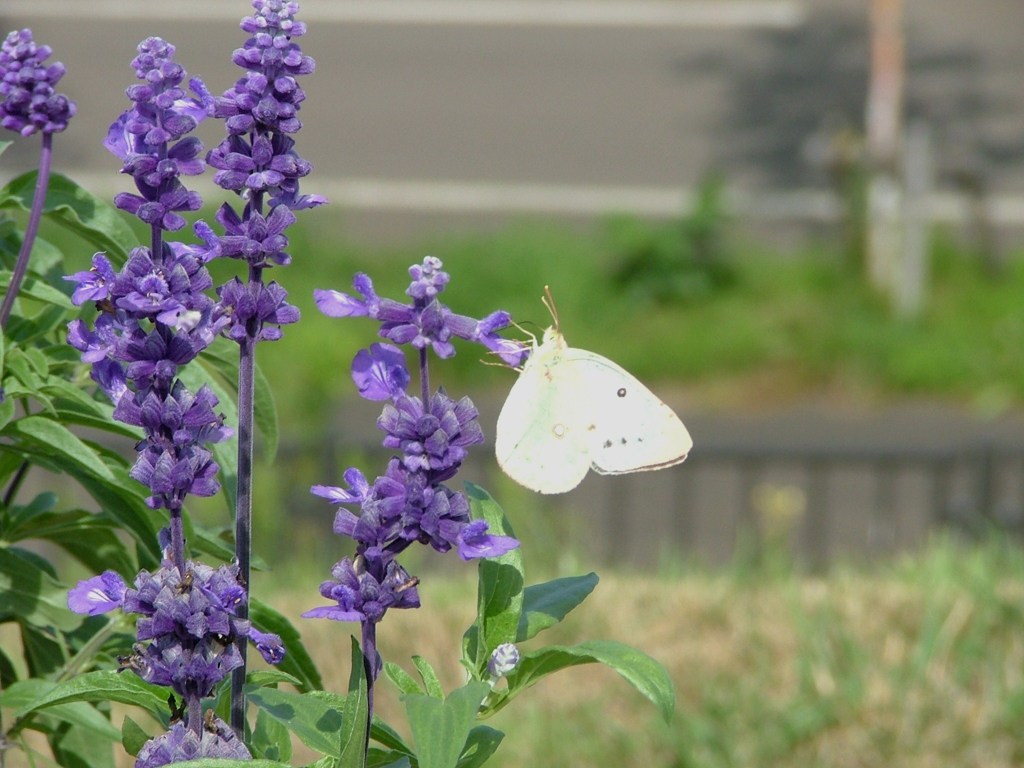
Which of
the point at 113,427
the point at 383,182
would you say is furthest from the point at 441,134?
the point at 113,427

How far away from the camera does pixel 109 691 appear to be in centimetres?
149

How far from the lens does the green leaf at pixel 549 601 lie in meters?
1.62

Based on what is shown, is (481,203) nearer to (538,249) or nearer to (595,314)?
(538,249)

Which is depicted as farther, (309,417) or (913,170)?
(913,170)

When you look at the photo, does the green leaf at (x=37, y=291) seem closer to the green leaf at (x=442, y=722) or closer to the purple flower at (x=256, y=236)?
the purple flower at (x=256, y=236)

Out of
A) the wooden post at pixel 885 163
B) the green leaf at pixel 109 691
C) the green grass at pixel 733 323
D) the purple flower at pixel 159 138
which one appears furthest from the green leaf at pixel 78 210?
the wooden post at pixel 885 163

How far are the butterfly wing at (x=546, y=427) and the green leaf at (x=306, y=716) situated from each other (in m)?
0.61

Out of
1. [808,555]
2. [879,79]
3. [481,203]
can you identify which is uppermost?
[879,79]

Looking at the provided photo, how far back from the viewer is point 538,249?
12570 millimetres

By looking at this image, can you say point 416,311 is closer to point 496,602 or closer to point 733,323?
point 496,602

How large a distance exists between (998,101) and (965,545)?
382 inches

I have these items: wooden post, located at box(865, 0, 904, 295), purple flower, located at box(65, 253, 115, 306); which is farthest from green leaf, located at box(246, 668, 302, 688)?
wooden post, located at box(865, 0, 904, 295)

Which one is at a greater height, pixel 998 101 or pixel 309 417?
pixel 998 101

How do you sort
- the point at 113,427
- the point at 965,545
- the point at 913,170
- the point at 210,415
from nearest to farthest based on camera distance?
the point at 210,415 < the point at 113,427 < the point at 965,545 < the point at 913,170
